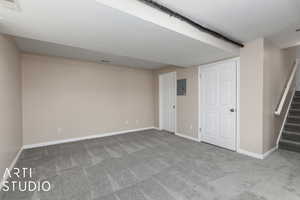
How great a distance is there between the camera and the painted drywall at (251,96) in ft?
9.22

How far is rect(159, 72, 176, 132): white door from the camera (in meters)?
4.98

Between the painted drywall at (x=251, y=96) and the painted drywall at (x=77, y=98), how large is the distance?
3.39 meters

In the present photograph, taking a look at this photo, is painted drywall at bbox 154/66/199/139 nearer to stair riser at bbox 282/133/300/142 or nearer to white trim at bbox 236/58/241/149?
white trim at bbox 236/58/241/149

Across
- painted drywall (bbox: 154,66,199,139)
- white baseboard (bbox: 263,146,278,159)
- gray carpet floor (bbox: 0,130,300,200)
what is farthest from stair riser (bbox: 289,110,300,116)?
painted drywall (bbox: 154,66,199,139)

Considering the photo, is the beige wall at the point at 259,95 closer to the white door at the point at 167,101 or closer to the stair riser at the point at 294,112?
the stair riser at the point at 294,112

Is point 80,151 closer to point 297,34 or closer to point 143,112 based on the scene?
point 143,112

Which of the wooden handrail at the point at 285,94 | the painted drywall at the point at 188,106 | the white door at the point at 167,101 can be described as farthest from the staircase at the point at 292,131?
the white door at the point at 167,101

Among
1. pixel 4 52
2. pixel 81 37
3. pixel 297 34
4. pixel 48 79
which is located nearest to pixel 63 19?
pixel 81 37

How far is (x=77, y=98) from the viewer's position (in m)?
4.16

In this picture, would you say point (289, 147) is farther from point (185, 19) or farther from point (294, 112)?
point (185, 19)

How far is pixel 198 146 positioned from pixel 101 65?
3821mm

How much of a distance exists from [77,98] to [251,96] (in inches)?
177

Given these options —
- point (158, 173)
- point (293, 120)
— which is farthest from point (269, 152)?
point (158, 173)

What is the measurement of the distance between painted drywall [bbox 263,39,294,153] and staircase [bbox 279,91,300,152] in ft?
0.75
